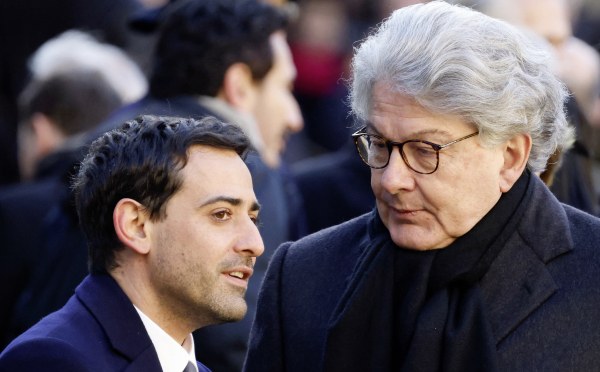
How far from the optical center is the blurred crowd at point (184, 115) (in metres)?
3.94

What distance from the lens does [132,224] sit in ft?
9.18

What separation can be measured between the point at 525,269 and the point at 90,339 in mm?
1473

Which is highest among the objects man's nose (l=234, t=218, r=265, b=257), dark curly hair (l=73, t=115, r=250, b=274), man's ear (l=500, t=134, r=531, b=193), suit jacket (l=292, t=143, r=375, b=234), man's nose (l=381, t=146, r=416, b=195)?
dark curly hair (l=73, t=115, r=250, b=274)

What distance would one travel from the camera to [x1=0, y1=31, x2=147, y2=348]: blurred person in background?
4.32 metres

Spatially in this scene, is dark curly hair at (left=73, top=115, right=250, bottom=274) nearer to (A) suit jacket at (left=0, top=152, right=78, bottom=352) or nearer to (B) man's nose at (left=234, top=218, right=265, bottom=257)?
(B) man's nose at (left=234, top=218, right=265, bottom=257)

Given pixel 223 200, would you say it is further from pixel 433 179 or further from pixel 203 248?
pixel 433 179

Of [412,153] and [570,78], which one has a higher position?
[412,153]

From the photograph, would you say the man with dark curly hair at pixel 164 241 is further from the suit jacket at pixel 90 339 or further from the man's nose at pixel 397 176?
the man's nose at pixel 397 176

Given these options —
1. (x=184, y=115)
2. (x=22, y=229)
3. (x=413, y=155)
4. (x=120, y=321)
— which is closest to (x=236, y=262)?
(x=120, y=321)

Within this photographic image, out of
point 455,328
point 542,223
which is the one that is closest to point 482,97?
point 542,223

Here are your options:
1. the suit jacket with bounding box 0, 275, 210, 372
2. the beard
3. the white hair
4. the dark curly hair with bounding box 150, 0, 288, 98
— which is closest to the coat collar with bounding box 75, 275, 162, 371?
the suit jacket with bounding box 0, 275, 210, 372

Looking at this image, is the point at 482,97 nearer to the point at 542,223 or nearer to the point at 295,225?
the point at 542,223

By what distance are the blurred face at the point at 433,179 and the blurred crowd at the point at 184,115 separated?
84 centimetres

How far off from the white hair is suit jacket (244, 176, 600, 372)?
2511mm
